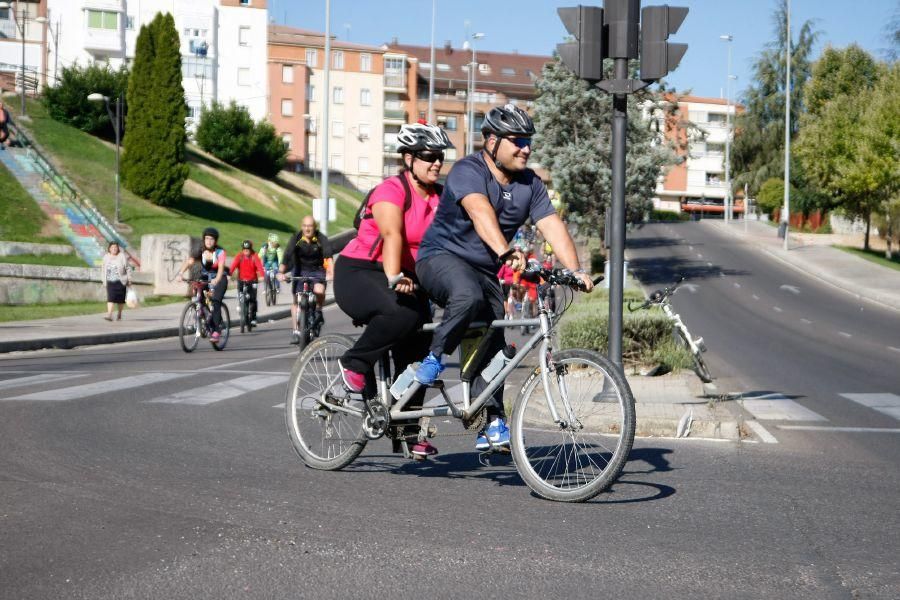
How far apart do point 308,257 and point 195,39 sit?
7792 cm

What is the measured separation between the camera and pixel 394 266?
608 centimetres

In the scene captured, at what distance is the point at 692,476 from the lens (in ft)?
21.5

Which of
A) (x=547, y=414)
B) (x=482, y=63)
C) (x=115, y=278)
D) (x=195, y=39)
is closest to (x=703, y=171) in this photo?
(x=482, y=63)

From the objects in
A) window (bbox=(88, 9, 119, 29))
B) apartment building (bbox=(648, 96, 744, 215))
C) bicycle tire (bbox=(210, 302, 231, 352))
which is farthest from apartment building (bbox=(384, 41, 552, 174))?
bicycle tire (bbox=(210, 302, 231, 352))

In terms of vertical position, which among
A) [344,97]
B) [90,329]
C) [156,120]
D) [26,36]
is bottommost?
[90,329]

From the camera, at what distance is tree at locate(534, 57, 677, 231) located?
40.9m

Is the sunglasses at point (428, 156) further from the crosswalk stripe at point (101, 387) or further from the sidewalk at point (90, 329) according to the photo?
the sidewalk at point (90, 329)

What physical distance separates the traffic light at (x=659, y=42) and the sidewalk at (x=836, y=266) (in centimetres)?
2843

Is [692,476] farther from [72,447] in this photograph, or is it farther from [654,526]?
[72,447]

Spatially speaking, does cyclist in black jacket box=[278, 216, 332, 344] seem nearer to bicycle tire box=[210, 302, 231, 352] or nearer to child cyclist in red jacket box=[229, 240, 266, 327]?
bicycle tire box=[210, 302, 231, 352]

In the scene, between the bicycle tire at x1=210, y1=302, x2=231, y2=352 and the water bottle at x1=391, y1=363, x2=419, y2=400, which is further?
the bicycle tire at x1=210, y1=302, x2=231, y2=352

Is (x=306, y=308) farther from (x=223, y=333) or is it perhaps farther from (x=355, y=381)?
(x=355, y=381)

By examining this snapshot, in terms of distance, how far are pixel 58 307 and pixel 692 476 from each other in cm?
2460

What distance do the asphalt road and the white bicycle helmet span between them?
1.75m
